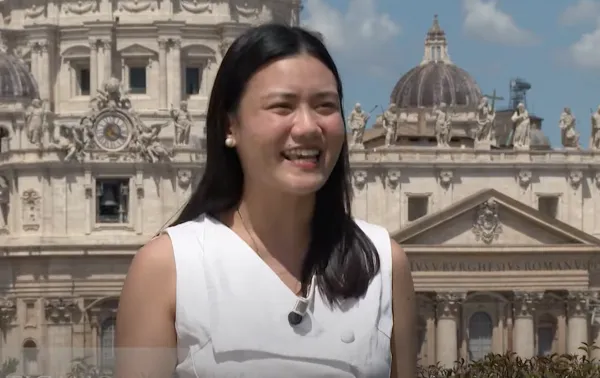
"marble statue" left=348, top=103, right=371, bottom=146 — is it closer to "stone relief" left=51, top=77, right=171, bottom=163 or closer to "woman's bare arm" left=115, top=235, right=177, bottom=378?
"stone relief" left=51, top=77, right=171, bottom=163

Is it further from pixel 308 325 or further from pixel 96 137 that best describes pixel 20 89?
pixel 308 325

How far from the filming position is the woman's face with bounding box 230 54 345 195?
784cm

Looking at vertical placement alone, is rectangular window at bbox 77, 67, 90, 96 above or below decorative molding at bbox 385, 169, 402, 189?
above

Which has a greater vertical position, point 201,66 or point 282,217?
point 201,66

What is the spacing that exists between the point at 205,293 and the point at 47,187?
69.2 meters

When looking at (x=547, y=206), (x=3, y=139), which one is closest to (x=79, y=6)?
(x=3, y=139)

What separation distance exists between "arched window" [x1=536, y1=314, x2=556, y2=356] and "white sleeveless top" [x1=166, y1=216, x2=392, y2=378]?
71.8 m

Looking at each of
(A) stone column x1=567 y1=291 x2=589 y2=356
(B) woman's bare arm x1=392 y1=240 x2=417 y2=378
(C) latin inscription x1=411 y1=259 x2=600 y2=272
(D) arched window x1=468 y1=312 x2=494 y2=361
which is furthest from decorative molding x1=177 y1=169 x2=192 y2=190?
(B) woman's bare arm x1=392 y1=240 x2=417 y2=378

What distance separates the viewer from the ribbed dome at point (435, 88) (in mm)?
89312

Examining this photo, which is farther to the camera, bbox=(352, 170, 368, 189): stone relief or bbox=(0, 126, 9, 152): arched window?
bbox=(0, 126, 9, 152): arched window

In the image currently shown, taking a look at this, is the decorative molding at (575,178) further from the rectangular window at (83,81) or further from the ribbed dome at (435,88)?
the rectangular window at (83,81)

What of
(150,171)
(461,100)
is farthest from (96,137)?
(461,100)

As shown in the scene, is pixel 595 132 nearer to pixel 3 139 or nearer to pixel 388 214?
pixel 388 214

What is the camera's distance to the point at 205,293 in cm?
766
